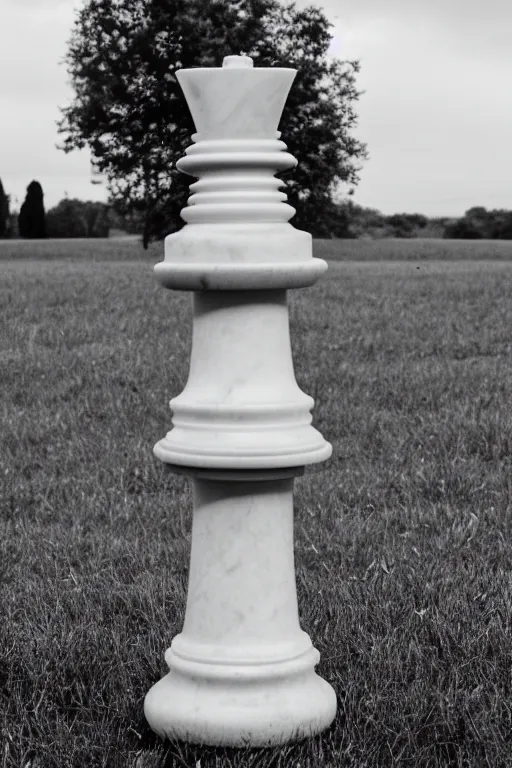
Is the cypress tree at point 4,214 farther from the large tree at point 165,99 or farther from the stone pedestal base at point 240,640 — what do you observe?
the stone pedestal base at point 240,640

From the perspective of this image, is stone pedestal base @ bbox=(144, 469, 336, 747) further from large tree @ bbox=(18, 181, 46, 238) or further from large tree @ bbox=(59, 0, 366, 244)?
large tree @ bbox=(18, 181, 46, 238)

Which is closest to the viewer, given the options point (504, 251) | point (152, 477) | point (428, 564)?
point (428, 564)

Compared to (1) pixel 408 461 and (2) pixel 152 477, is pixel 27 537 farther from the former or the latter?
(1) pixel 408 461

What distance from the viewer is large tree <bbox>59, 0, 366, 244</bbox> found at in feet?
113

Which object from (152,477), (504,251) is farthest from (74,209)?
(152,477)

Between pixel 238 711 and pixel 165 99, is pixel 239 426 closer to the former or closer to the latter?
pixel 238 711

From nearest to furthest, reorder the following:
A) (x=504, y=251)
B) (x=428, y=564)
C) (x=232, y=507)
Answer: (x=232, y=507)
(x=428, y=564)
(x=504, y=251)

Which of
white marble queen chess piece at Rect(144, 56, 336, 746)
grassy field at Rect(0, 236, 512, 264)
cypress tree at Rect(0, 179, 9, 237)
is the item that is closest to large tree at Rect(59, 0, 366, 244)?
grassy field at Rect(0, 236, 512, 264)

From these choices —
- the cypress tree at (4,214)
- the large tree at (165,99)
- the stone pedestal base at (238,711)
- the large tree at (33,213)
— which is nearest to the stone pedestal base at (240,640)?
the stone pedestal base at (238,711)

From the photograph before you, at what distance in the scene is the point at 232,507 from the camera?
269 cm

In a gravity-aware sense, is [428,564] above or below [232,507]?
below

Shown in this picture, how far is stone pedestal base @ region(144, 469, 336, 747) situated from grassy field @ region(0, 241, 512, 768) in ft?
0.27

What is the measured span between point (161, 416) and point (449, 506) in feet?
9.33

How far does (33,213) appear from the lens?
6053 centimetres
